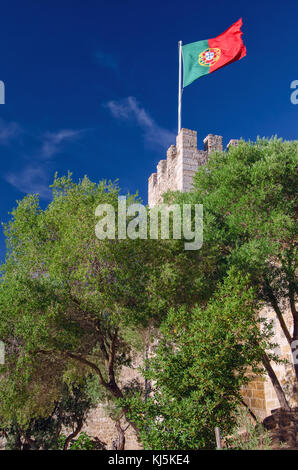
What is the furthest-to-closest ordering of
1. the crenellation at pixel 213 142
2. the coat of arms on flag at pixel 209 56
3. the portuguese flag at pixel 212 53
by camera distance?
1. the coat of arms on flag at pixel 209 56
2. the portuguese flag at pixel 212 53
3. the crenellation at pixel 213 142

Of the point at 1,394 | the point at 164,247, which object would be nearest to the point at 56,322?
the point at 1,394

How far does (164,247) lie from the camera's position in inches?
434

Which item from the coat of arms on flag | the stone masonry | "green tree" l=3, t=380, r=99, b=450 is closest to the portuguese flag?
the coat of arms on flag

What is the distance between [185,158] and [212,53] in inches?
263

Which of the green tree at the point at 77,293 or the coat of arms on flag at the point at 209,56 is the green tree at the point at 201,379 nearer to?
the green tree at the point at 77,293

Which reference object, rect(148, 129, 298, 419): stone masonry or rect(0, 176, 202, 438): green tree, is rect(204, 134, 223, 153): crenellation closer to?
rect(148, 129, 298, 419): stone masonry

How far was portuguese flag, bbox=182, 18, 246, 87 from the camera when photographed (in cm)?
1975

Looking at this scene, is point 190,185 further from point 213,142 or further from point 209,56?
point 209,56

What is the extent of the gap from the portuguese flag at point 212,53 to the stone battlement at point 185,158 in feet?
11.6

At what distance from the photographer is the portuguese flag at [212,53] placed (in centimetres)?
1975

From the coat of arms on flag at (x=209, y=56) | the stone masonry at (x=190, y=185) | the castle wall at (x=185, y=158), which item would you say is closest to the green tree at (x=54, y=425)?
the stone masonry at (x=190, y=185)

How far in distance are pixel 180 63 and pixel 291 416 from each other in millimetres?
18626

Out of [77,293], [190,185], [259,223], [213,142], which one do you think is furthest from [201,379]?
[213,142]
